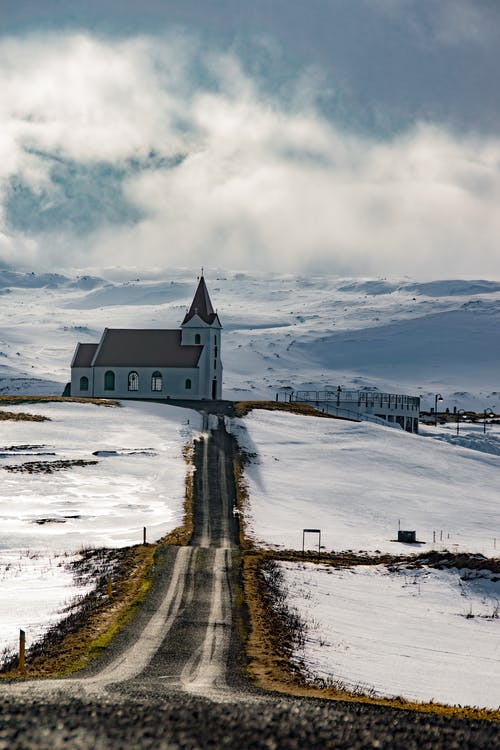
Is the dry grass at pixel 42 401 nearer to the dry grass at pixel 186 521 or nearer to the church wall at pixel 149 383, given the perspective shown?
the church wall at pixel 149 383

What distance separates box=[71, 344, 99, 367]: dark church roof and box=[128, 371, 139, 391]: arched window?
5.15m

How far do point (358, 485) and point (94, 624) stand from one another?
34.3 metres

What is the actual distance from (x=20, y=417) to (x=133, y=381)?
23383mm

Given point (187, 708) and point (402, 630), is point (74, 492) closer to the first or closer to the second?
point (402, 630)

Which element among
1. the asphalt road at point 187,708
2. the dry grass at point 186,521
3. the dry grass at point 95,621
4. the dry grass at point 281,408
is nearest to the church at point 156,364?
the dry grass at point 281,408

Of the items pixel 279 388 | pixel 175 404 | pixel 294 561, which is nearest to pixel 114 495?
pixel 294 561

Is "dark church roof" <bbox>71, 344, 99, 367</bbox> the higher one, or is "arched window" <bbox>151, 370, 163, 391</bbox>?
"dark church roof" <bbox>71, 344, 99, 367</bbox>

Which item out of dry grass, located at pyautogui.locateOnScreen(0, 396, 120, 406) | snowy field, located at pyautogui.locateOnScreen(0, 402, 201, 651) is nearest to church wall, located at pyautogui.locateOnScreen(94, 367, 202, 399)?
snowy field, located at pyautogui.locateOnScreen(0, 402, 201, 651)

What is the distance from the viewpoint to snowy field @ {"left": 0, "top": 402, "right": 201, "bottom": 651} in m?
33.3

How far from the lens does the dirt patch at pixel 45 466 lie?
188ft

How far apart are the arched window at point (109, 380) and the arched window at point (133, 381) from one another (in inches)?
74.0

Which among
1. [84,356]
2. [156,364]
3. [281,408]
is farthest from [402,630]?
[84,356]

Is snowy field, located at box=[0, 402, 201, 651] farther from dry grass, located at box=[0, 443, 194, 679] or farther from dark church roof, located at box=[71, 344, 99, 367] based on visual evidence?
dark church roof, located at box=[71, 344, 99, 367]

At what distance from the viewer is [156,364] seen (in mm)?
95625
